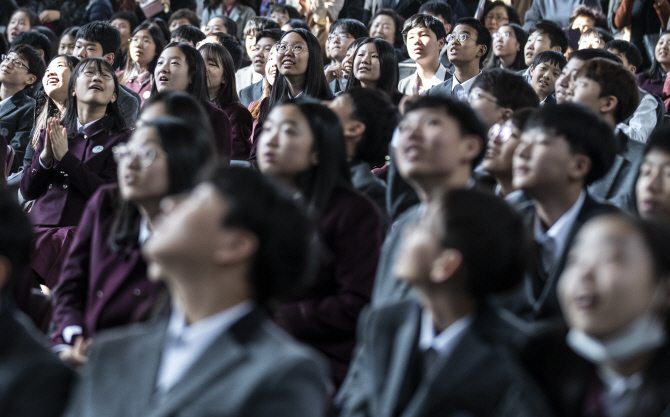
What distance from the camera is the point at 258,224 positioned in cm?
133

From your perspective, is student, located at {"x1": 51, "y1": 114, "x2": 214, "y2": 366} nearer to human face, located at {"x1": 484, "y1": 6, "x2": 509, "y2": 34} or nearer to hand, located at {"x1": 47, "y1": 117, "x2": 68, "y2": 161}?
hand, located at {"x1": 47, "y1": 117, "x2": 68, "y2": 161}

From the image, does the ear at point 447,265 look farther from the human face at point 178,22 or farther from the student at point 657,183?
the human face at point 178,22

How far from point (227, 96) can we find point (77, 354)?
8.06ft

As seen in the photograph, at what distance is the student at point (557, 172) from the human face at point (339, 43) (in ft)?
10.7

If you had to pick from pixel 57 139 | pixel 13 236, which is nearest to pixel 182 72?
pixel 57 139

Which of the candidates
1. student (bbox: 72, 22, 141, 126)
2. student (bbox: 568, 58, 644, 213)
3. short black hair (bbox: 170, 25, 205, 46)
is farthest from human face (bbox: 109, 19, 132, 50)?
student (bbox: 568, 58, 644, 213)

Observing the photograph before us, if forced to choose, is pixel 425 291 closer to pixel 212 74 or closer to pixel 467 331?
pixel 467 331

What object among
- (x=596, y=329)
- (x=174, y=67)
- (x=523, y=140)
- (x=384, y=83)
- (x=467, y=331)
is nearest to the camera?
(x=596, y=329)

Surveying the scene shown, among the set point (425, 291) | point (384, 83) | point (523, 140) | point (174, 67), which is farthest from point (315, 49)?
point (425, 291)

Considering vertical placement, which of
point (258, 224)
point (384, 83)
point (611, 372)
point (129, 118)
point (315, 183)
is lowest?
point (129, 118)

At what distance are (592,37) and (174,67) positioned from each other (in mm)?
2726

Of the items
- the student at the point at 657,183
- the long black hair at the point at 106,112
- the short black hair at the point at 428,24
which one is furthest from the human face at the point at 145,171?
the short black hair at the point at 428,24

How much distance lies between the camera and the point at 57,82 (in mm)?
3914

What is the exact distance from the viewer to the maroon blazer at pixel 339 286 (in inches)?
77.8
